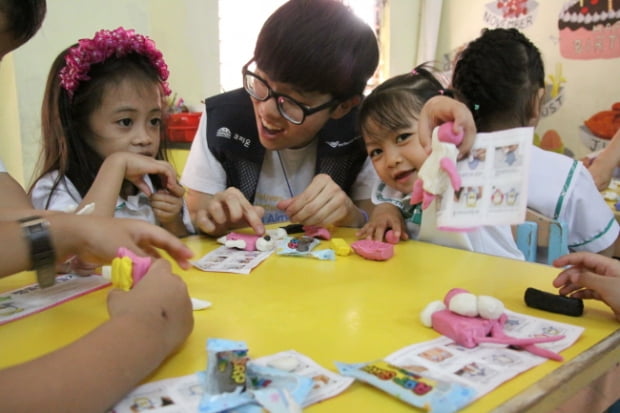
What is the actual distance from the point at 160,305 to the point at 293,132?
35.0 inches

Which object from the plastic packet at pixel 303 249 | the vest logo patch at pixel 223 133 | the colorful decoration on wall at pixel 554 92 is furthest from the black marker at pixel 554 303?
the colorful decoration on wall at pixel 554 92

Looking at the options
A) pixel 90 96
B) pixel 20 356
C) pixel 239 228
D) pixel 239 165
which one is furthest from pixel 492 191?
pixel 90 96

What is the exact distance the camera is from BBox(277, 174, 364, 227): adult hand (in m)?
1.23

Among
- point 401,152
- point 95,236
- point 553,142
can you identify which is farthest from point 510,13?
point 95,236

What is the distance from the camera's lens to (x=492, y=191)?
725mm

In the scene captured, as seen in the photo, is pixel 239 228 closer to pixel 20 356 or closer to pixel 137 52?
pixel 137 52

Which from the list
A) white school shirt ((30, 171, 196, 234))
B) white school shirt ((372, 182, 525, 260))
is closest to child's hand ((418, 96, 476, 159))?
white school shirt ((372, 182, 525, 260))

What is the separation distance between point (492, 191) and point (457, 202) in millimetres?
52

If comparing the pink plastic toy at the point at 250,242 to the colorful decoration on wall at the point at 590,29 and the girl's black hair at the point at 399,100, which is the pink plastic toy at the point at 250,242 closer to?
the girl's black hair at the point at 399,100

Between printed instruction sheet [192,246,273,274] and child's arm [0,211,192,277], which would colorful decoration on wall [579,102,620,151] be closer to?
printed instruction sheet [192,246,273,274]

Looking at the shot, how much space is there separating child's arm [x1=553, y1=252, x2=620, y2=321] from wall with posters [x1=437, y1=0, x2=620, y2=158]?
7.67 ft

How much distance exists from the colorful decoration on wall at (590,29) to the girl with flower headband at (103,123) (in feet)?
8.06

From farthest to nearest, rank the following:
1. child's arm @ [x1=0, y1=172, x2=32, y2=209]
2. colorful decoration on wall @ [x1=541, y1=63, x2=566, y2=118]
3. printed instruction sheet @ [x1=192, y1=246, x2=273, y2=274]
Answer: colorful decoration on wall @ [x1=541, y1=63, x2=566, y2=118]
child's arm @ [x1=0, y1=172, x2=32, y2=209]
printed instruction sheet @ [x1=192, y1=246, x2=273, y2=274]

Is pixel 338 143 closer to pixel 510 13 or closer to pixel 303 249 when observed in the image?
pixel 303 249
